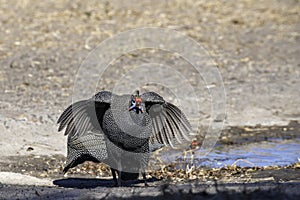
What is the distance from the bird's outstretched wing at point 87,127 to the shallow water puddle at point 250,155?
5.01 ft

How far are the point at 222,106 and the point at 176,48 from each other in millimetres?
3833

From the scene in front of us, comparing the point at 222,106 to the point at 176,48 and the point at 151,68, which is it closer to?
the point at 151,68

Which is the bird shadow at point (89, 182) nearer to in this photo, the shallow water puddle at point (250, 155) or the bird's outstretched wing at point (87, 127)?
the bird's outstretched wing at point (87, 127)

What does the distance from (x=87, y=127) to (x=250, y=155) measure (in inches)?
101

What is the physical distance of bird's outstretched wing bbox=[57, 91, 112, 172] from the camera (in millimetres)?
6996

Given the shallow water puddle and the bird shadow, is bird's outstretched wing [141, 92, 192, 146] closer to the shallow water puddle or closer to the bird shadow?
the bird shadow

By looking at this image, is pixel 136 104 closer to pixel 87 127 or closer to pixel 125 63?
pixel 87 127

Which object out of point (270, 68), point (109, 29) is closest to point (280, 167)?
point (270, 68)

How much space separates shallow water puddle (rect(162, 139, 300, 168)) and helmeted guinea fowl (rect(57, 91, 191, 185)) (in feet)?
3.44

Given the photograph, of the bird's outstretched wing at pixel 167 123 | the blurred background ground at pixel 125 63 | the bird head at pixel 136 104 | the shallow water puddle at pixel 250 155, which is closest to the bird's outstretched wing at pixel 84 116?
the bird head at pixel 136 104

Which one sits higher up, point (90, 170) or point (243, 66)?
point (243, 66)

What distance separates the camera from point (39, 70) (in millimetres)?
12797

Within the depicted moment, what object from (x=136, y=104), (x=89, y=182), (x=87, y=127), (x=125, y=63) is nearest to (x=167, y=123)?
(x=136, y=104)

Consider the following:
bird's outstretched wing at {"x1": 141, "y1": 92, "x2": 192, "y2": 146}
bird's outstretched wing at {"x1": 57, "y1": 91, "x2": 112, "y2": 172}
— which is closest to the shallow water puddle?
bird's outstretched wing at {"x1": 141, "y1": 92, "x2": 192, "y2": 146}
